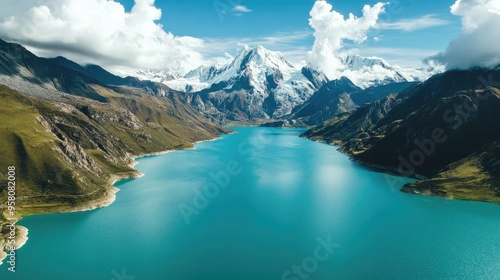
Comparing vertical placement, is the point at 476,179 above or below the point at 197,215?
above

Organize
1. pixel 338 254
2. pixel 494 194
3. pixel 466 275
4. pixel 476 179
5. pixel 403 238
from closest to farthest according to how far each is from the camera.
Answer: pixel 466 275 → pixel 338 254 → pixel 403 238 → pixel 494 194 → pixel 476 179

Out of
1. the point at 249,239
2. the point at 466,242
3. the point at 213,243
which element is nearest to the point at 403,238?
the point at 466,242

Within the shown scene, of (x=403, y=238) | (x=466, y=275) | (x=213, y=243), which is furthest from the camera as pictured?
(x=403, y=238)

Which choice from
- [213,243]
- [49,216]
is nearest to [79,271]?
[213,243]

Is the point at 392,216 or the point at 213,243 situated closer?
the point at 213,243

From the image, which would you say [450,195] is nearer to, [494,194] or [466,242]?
[494,194]

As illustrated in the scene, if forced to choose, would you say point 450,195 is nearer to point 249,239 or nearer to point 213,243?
point 249,239
